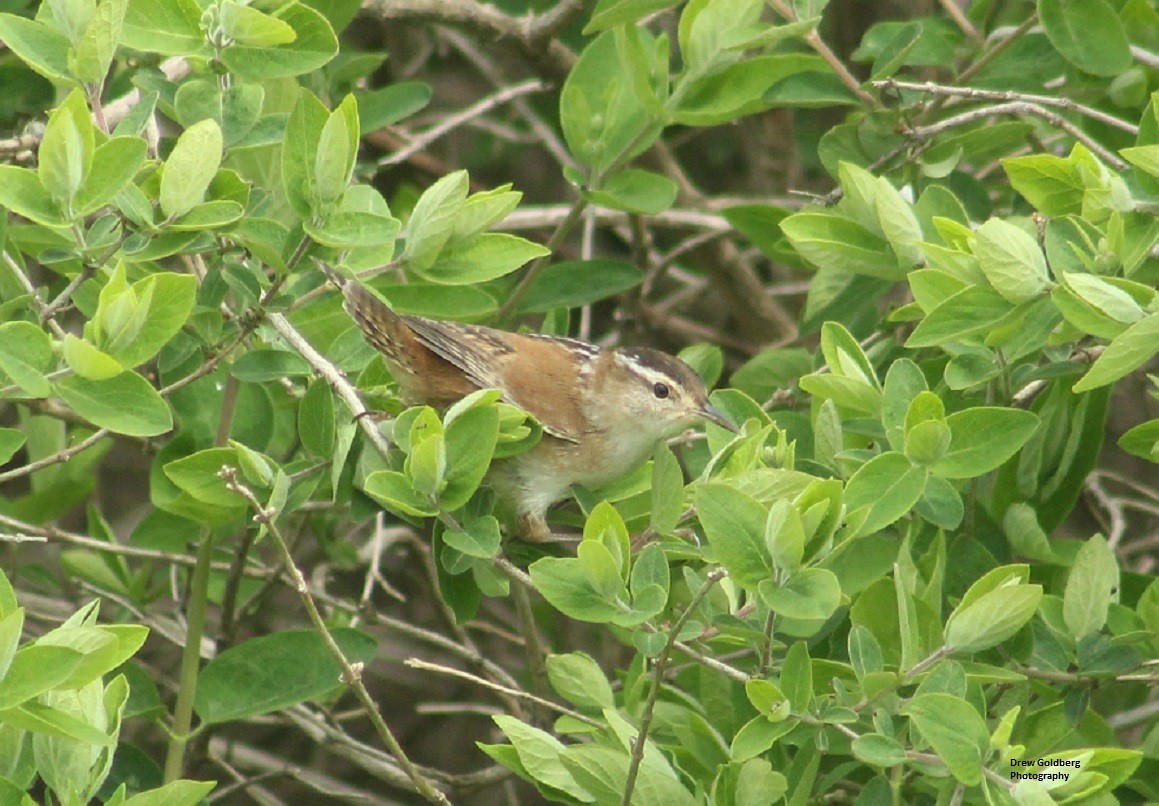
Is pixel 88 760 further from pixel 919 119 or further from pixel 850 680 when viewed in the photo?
pixel 919 119

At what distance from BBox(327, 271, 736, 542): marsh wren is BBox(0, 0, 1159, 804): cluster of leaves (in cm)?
10

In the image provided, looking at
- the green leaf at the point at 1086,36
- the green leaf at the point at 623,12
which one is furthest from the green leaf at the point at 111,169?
the green leaf at the point at 1086,36

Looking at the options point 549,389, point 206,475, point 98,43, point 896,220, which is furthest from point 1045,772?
point 98,43

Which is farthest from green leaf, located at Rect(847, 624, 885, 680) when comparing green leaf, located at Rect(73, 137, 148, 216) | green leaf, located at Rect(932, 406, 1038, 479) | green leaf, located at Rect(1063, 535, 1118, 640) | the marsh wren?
green leaf, located at Rect(73, 137, 148, 216)

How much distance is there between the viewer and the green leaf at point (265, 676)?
3.40 meters

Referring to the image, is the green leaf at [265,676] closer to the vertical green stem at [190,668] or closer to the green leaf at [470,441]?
the vertical green stem at [190,668]

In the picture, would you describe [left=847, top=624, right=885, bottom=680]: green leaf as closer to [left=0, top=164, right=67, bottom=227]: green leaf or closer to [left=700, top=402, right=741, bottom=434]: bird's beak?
[left=700, top=402, right=741, bottom=434]: bird's beak

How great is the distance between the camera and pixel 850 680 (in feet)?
9.27

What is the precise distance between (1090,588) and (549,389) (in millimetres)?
1749

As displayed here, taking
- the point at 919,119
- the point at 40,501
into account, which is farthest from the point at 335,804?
the point at 919,119

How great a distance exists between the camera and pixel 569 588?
2633mm

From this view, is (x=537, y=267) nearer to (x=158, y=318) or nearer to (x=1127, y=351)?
(x=158, y=318)

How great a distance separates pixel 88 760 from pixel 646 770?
3.31 feet

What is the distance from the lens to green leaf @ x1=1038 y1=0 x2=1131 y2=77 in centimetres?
376
